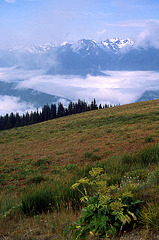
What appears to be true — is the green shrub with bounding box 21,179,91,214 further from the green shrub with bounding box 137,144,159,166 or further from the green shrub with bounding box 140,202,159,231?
the green shrub with bounding box 137,144,159,166

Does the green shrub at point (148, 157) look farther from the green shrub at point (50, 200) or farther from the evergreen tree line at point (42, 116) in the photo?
the evergreen tree line at point (42, 116)

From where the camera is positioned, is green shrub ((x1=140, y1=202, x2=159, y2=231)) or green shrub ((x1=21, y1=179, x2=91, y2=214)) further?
green shrub ((x1=21, y1=179, x2=91, y2=214))

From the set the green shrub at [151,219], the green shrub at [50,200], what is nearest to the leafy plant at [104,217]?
the green shrub at [151,219]

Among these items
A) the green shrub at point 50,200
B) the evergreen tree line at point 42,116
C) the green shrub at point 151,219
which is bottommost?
the green shrub at point 50,200

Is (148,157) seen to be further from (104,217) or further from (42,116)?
(42,116)

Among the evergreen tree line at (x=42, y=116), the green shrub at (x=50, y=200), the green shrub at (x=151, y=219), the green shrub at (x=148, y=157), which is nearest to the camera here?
the green shrub at (x=151, y=219)

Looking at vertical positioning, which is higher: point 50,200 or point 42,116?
point 42,116

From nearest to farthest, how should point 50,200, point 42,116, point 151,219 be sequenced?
point 151,219
point 50,200
point 42,116

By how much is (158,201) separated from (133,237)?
0.83 m

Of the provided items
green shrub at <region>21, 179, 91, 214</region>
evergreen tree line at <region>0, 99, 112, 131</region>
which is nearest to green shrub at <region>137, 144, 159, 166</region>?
green shrub at <region>21, 179, 91, 214</region>

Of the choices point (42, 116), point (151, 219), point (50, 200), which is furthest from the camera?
point (42, 116)

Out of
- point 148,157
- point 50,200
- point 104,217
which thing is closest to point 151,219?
point 104,217

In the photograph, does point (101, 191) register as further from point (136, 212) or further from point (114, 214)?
point (136, 212)

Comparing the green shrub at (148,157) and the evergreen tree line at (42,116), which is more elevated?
the evergreen tree line at (42,116)
